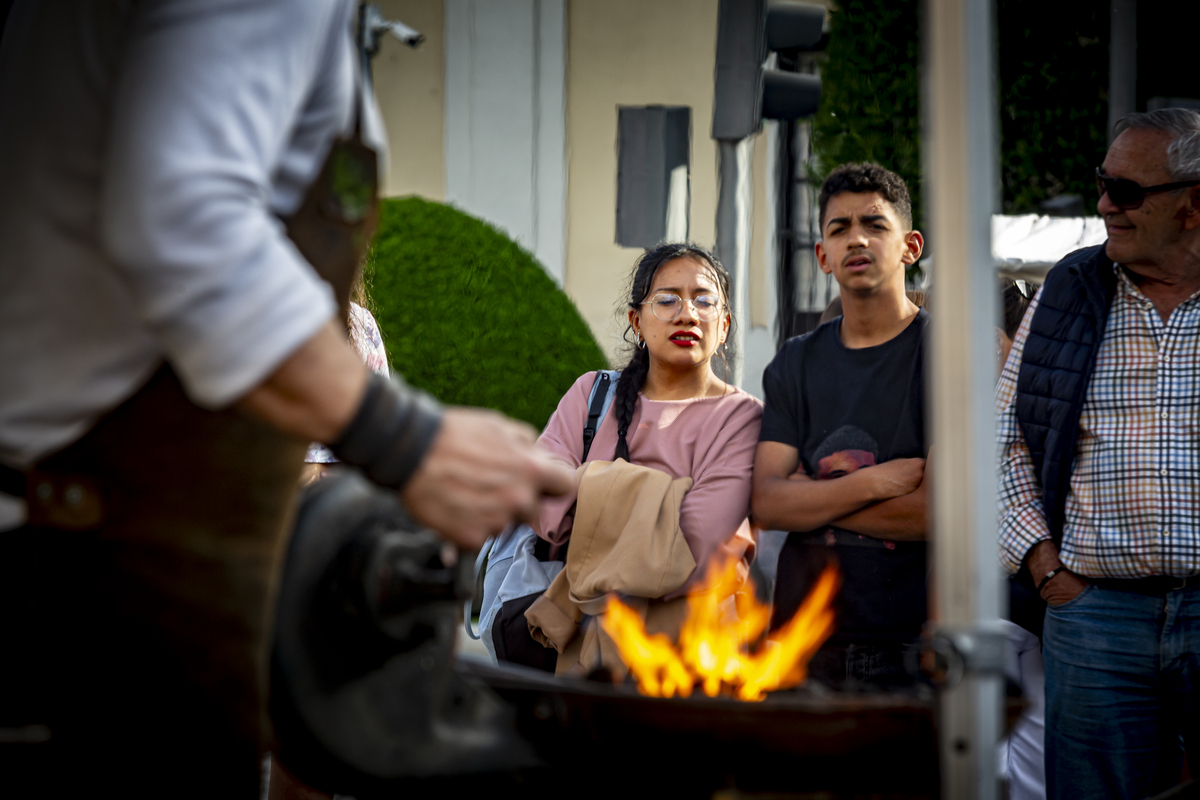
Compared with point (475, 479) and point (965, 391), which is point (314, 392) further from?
point (965, 391)

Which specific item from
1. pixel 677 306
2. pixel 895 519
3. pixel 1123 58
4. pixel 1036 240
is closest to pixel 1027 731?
pixel 895 519

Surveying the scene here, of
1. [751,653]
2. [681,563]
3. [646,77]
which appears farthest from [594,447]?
[646,77]

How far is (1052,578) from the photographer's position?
311 centimetres

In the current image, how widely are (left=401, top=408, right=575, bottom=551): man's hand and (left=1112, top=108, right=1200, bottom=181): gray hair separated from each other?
256cm

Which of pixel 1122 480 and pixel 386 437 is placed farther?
pixel 1122 480

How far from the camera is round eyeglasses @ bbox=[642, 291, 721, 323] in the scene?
358cm

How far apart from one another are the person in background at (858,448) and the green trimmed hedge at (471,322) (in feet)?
17.4

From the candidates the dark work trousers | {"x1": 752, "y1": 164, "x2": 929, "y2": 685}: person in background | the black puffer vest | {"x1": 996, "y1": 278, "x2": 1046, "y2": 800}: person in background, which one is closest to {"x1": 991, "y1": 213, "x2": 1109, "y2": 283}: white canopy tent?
{"x1": 996, "y1": 278, "x2": 1046, "y2": 800}: person in background

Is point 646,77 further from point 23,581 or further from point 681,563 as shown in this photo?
point 23,581

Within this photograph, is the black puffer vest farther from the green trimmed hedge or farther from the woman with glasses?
the green trimmed hedge

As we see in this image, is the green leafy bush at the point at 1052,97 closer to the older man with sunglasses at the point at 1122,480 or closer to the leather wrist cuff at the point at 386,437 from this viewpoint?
the older man with sunglasses at the point at 1122,480

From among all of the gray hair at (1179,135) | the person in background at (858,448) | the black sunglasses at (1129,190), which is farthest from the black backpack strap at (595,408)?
the gray hair at (1179,135)

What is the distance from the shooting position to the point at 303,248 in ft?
4.42

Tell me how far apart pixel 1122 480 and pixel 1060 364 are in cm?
39
